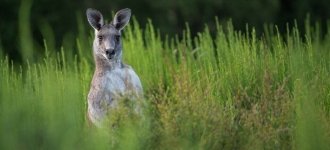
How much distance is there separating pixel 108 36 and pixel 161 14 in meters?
9.80

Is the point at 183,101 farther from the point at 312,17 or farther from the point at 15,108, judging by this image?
the point at 312,17

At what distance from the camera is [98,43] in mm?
5992

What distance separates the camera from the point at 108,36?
5938mm

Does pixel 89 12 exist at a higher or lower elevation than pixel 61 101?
higher

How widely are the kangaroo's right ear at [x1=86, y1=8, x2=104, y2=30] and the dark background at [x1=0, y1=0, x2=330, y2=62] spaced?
8.33 metres

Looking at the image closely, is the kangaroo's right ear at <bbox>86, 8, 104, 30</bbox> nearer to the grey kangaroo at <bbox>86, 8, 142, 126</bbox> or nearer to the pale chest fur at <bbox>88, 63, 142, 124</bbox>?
the grey kangaroo at <bbox>86, 8, 142, 126</bbox>

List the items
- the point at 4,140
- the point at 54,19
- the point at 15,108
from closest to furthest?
the point at 4,140
the point at 15,108
the point at 54,19

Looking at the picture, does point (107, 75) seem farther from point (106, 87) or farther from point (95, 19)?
point (95, 19)

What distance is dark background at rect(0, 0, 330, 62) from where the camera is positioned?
48.5ft

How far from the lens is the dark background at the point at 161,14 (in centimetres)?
1478

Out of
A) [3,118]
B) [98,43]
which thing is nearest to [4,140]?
[3,118]

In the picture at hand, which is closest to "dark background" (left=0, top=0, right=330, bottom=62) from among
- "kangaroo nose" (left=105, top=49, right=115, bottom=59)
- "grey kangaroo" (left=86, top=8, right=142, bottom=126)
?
"grey kangaroo" (left=86, top=8, right=142, bottom=126)

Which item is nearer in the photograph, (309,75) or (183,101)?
(183,101)

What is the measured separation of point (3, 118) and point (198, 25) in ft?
37.8
